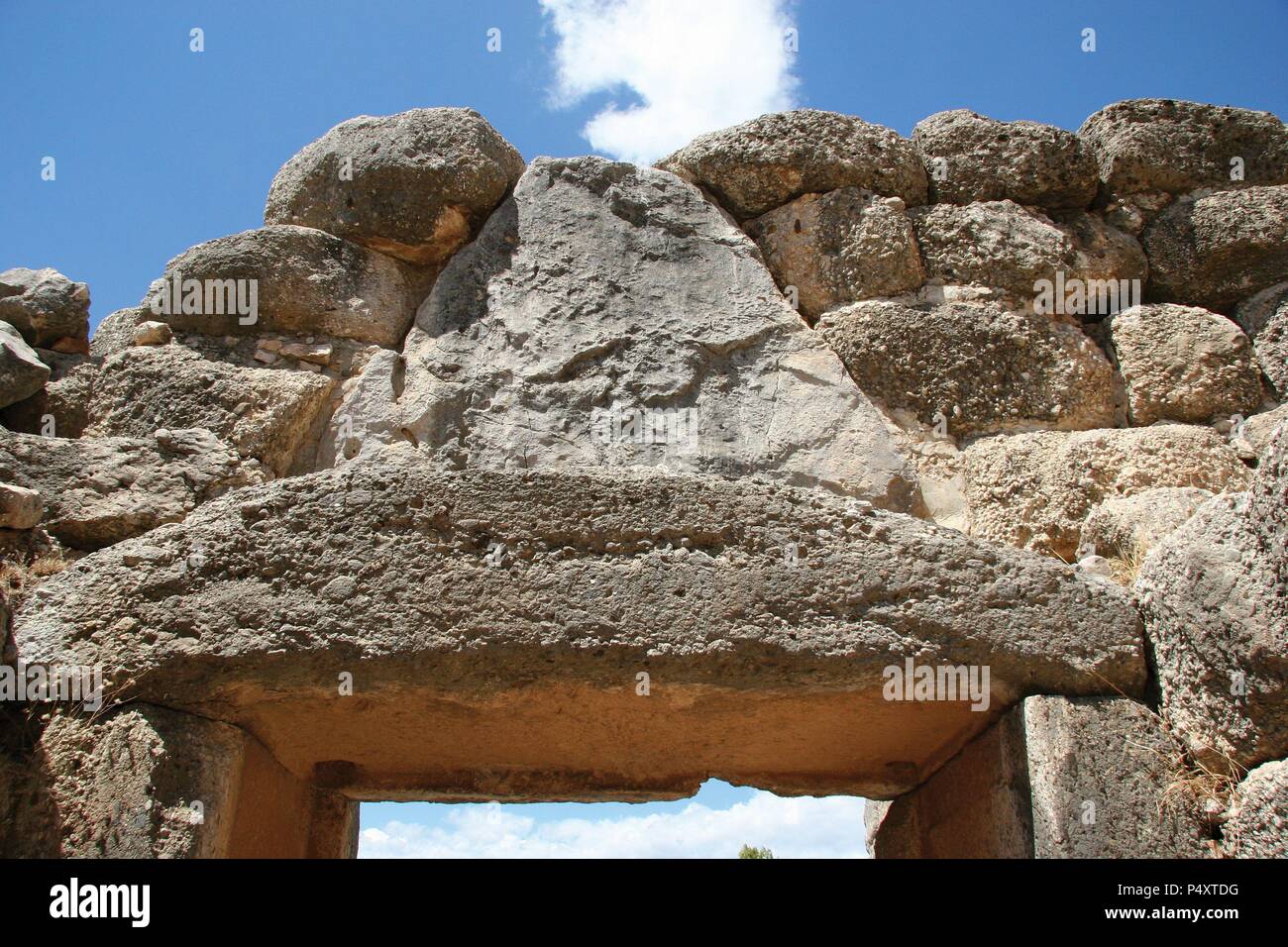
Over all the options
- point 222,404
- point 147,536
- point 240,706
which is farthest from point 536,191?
point 240,706

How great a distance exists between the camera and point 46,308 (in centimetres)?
358

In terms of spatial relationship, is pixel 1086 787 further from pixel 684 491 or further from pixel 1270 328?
pixel 1270 328

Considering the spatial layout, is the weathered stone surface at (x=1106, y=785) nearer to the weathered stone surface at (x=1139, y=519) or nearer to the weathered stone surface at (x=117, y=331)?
the weathered stone surface at (x=1139, y=519)

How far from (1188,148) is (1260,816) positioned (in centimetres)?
241

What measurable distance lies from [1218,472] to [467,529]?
7.01 ft

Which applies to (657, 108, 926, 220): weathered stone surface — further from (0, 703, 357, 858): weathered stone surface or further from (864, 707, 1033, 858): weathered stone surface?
(0, 703, 357, 858): weathered stone surface

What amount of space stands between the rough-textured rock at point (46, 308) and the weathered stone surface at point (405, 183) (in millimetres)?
692

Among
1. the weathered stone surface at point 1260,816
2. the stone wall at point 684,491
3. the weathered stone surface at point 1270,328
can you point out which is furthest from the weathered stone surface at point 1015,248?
the weathered stone surface at point 1260,816

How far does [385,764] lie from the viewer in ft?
11.2

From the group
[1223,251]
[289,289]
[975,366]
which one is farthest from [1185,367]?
[289,289]

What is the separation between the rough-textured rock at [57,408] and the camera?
336 cm

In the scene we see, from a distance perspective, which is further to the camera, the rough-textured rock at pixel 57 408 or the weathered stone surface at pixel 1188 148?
the weathered stone surface at pixel 1188 148

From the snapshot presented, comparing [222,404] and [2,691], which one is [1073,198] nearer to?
[222,404]

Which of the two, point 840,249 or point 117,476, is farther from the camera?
point 840,249
